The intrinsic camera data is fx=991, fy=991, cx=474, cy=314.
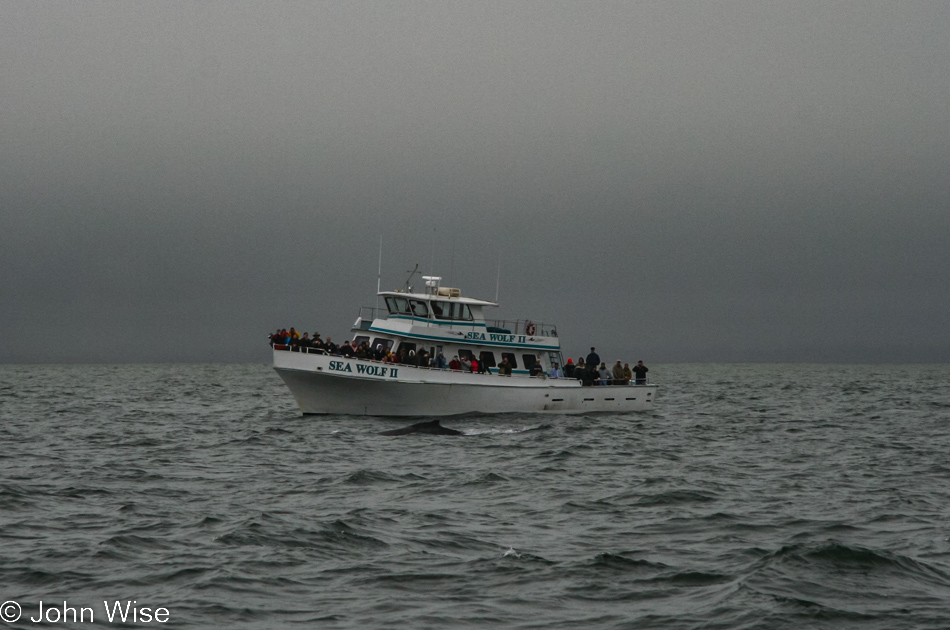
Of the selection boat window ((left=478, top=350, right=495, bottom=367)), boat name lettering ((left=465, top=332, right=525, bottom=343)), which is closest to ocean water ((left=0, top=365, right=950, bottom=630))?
boat window ((left=478, top=350, right=495, bottom=367))

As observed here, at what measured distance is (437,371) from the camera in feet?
124

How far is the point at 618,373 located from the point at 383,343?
11.3m

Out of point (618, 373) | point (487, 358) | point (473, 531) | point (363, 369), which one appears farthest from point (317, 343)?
point (473, 531)

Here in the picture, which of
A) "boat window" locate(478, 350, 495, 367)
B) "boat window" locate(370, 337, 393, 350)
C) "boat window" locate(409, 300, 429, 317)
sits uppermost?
"boat window" locate(409, 300, 429, 317)

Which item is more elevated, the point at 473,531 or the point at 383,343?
the point at 383,343

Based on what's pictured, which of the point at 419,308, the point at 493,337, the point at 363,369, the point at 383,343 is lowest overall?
the point at 363,369

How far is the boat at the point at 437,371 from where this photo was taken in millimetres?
37281

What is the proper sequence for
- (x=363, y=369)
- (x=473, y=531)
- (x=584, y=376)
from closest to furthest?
(x=473, y=531), (x=363, y=369), (x=584, y=376)

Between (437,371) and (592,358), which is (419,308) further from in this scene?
(592,358)

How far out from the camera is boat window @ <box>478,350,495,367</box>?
41000mm

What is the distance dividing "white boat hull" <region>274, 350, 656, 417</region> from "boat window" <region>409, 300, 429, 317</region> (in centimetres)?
367

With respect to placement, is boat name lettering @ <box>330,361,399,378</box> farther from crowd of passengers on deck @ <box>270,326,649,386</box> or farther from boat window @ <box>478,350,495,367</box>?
boat window @ <box>478,350,495,367</box>

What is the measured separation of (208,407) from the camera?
54031mm

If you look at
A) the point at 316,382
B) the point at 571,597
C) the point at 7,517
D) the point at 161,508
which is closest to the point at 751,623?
the point at 571,597
